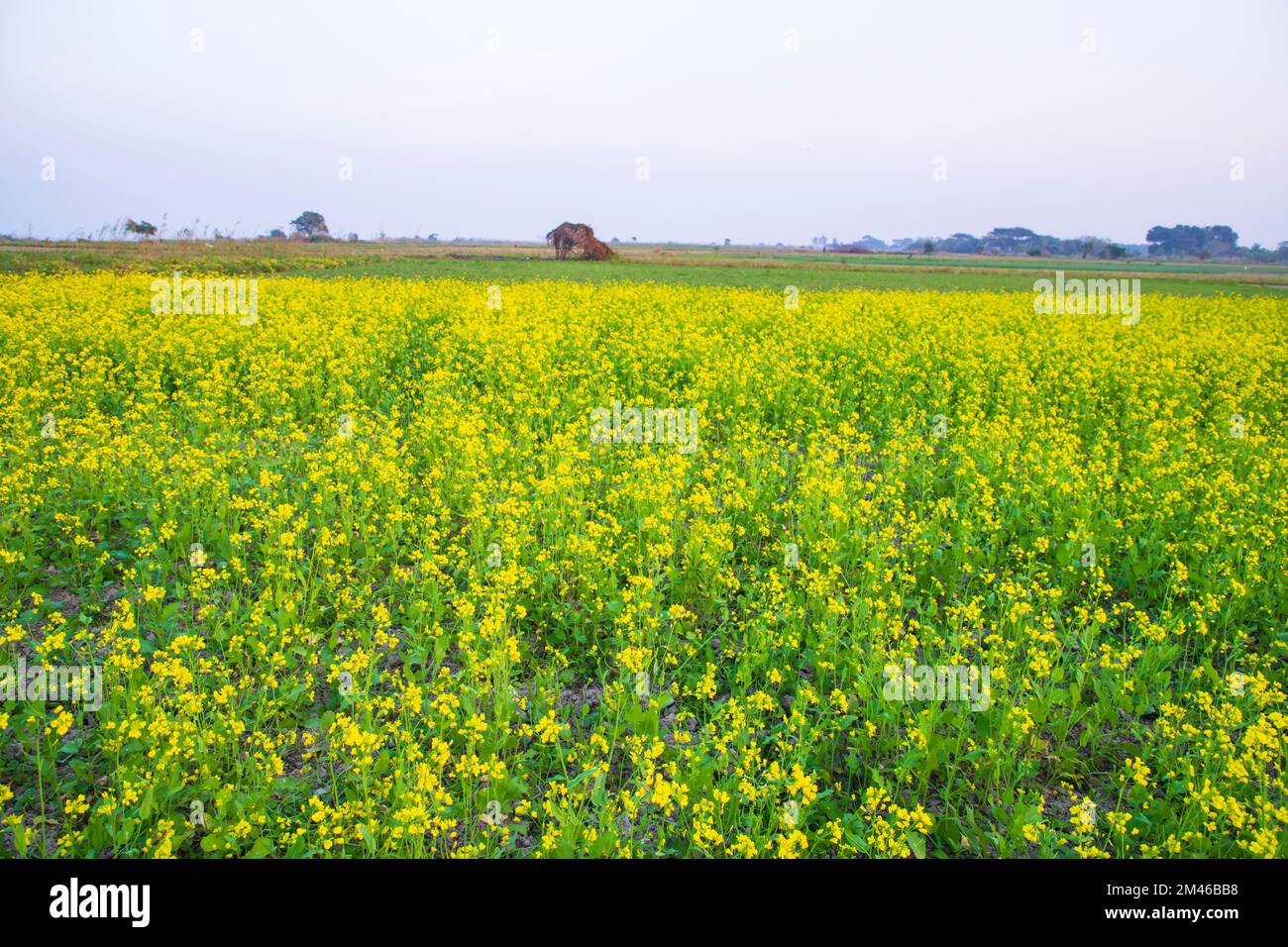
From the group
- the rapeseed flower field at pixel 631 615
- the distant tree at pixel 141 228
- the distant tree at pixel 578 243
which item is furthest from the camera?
the distant tree at pixel 578 243

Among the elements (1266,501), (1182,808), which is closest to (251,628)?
(1182,808)

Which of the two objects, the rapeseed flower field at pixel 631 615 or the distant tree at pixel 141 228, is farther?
the distant tree at pixel 141 228

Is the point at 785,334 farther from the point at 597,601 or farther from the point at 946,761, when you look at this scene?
the point at 946,761

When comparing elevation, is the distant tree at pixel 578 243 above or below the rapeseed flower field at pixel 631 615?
above

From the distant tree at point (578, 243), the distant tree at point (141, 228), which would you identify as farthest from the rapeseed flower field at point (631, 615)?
the distant tree at point (578, 243)

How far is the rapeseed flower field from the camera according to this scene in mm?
4195

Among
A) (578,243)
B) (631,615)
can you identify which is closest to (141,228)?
(578,243)

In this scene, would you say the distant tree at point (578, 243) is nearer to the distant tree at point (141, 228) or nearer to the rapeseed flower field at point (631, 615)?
the distant tree at point (141, 228)

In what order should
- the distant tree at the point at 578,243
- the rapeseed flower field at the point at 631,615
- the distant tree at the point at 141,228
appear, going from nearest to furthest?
the rapeseed flower field at the point at 631,615 → the distant tree at the point at 141,228 → the distant tree at the point at 578,243

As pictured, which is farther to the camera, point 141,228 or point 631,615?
point 141,228

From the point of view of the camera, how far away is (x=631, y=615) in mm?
5797

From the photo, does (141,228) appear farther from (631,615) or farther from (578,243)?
(631,615)

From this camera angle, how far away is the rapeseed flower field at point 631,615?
4195mm

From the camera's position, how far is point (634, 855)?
383 cm
